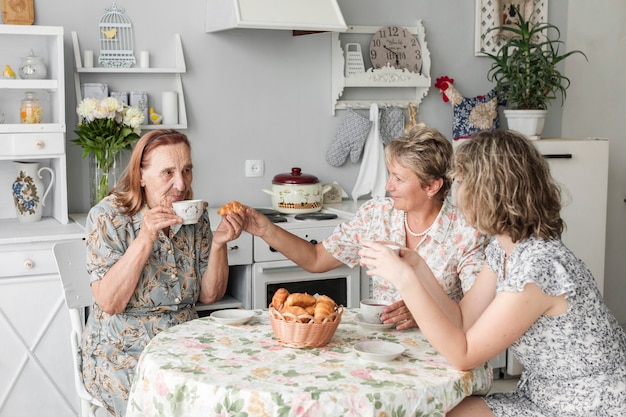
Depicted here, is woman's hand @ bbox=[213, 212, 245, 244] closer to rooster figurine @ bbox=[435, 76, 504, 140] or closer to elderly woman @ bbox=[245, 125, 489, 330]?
elderly woman @ bbox=[245, 125, 489, 330]

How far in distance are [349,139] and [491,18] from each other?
42.4 inches

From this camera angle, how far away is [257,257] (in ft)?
11.6

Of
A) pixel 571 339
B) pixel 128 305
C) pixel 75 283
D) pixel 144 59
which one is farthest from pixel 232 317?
pixel 144 59

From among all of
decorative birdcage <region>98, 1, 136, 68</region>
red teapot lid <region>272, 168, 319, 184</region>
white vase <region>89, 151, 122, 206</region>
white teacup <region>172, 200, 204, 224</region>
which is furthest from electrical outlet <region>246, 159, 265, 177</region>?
white teacup <region>172, 200, 204, 224</region>

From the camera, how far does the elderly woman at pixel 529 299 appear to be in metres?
1.91

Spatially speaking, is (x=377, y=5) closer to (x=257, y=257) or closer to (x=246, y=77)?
(x=246, y=77)

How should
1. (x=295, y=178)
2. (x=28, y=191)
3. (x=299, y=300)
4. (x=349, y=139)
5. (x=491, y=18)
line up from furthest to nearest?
(x=491, y=18)
(x=349, y=139)
(x=295, y=178)
(x=28, y=191)
(x=299, y=300)

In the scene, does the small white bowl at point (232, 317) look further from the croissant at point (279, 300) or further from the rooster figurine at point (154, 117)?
the rooster figurine at point (154, 117)

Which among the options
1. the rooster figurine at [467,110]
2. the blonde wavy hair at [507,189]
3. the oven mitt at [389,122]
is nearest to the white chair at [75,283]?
the blonde wavy hair at [507,189]

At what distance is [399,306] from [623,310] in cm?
323

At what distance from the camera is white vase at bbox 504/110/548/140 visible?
4.32m

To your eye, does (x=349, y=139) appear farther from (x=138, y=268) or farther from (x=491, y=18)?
(x=138, y=268)

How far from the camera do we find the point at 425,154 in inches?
101

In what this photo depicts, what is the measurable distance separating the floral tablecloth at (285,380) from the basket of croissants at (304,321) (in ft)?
0.08
